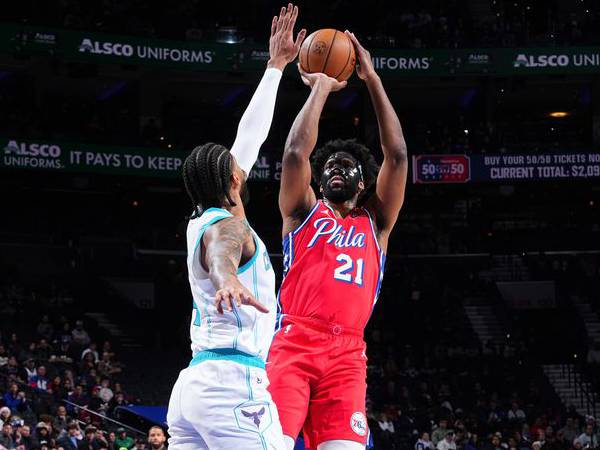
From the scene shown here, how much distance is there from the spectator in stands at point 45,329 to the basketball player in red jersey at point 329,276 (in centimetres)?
1588

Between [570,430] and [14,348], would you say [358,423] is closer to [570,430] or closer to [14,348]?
[14,348]

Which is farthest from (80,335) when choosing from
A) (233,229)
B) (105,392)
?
(233,229)

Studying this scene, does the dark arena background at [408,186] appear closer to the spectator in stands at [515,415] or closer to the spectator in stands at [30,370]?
the spectator in stands at [515,415]

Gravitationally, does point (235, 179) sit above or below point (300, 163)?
below

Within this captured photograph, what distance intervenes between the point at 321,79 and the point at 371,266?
117cm

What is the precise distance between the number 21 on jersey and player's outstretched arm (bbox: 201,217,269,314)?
1739 mm

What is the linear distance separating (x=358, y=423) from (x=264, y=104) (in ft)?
5.90

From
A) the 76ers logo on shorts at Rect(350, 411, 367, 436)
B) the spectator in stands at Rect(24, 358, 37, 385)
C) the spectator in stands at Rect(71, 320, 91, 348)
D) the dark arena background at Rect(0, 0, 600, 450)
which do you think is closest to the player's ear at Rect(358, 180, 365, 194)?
the 76ers logo on shorts at Rect(350, 411, 367, 436)

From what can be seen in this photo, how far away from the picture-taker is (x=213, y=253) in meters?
3.96

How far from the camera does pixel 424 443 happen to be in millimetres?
18609

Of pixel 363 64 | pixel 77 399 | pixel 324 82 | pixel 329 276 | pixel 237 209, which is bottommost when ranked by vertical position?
pixel 77 399

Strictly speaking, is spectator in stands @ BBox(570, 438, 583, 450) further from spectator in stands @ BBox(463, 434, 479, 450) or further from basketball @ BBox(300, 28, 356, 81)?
basketball @ BBox(300, 28, 356, 81)

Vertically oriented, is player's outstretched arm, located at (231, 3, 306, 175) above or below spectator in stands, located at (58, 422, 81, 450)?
above

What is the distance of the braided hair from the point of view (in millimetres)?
4305
